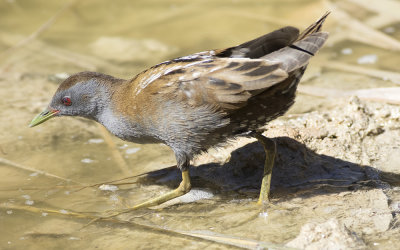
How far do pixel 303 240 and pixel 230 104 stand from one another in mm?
1079

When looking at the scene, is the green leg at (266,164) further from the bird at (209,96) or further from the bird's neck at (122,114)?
the bird's neck at (122,114)

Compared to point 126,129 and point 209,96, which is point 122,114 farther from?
point 209,96

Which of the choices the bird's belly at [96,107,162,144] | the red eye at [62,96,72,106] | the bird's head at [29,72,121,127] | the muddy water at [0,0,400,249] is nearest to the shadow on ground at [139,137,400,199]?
the muddy water at [0,0,400,249]

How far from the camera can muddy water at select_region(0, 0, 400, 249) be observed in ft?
13.6

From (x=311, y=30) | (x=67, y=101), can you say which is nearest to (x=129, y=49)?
(x=67, y=101)

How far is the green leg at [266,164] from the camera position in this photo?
4.49m

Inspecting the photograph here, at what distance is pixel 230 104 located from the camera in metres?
4.12

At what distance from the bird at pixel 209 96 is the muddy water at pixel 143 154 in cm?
32

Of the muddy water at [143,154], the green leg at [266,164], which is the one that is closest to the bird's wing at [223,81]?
the green leg at [266,164]

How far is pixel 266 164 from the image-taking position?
4637mm

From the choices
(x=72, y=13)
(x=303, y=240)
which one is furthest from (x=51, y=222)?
(x=72, y=13)

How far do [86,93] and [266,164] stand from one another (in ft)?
5.11

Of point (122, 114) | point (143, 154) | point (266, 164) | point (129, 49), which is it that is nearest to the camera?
point (122, 114)

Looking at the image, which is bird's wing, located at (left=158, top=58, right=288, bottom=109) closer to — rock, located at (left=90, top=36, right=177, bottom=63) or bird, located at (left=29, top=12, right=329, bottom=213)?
bird, located at (left=29, top=12, right=329, bottom=213)
